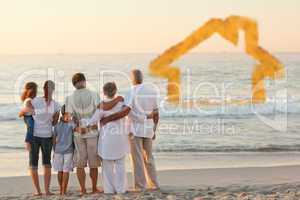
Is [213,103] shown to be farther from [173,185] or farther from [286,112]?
[173,185]

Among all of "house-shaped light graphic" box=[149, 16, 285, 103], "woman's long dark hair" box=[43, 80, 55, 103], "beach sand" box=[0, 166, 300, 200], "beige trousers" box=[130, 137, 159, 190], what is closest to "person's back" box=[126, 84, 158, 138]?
"beige trousers" box=[130, 137, 159, 190]

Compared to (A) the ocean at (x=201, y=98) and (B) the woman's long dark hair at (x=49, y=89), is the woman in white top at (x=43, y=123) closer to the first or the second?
(B) the woman's long dark hair at (x=49, y=89)

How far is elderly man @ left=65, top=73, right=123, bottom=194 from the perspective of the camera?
7.75 meters

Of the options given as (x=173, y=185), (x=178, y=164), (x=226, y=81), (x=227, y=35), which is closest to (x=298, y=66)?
(x=226, y=81)

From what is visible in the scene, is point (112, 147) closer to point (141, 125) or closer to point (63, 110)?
point (141, 125)

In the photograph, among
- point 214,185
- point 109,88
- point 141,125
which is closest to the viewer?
point 109,88

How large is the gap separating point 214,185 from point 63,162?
2438mm

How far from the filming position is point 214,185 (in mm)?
9258

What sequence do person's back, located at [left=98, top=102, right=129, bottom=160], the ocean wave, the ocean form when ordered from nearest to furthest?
person's back, located at [left=98, top=102, right=129, bottom=160] → the ocean → the ocean wave

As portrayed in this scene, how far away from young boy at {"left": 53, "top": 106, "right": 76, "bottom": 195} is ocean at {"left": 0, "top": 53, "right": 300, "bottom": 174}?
633cm

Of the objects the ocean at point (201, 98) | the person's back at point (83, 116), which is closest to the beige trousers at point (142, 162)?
the person's back at point (83, 116)

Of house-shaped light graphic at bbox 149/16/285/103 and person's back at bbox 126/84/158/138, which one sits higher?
house-shaped light graphic at bbox 149/16/285/103

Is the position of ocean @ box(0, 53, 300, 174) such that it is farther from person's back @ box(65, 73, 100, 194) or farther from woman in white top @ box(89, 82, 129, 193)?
person's back @ box(65, 73, 100, 194)

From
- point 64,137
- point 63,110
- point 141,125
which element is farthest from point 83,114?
point 141,125
